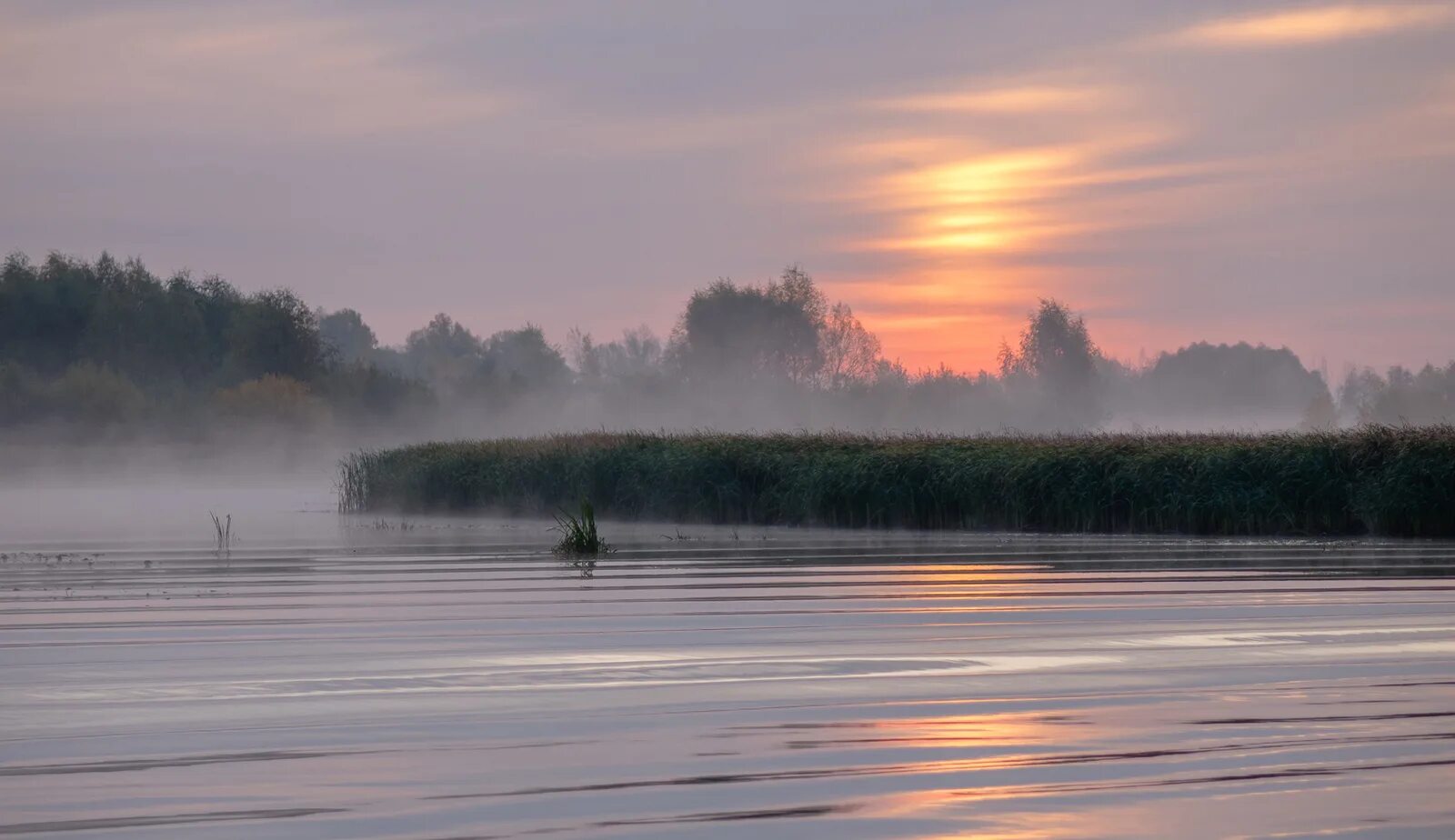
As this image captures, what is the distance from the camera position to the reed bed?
2145cm

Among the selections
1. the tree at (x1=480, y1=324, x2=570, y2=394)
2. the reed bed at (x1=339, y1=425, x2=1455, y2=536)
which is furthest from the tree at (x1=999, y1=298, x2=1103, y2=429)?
the reed bed at (x1=339, y1=425, x2=1455, y2=536)

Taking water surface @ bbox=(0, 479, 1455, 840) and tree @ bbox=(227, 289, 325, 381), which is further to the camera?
tree @ bbox=(227, 289, 325, 381)

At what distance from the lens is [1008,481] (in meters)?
23.5

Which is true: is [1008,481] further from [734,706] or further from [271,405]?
[271,405]

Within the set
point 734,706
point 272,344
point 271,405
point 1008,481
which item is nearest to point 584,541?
point 1008,481

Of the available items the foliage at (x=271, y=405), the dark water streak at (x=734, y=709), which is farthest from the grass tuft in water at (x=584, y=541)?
the foliage at (x=271, y=405)

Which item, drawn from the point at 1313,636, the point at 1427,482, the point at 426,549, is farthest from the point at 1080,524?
the point at 1313,636

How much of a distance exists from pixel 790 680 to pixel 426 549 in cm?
1312

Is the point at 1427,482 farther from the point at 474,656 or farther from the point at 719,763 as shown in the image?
the point at 719,763

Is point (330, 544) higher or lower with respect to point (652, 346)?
lower

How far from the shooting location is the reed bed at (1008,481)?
2145 cm

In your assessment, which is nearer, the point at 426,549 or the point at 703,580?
the point at 703,580

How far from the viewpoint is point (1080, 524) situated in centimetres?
2294

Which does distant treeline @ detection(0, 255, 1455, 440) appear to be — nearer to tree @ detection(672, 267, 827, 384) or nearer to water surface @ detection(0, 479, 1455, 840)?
tree @ detection(672, 267, 827, 384)
